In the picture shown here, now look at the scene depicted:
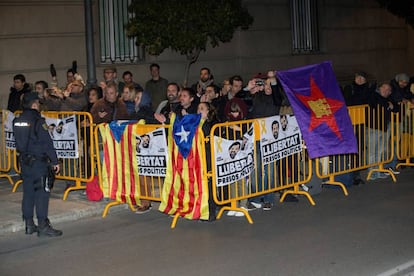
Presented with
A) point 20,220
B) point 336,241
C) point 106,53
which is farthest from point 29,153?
point 106,53

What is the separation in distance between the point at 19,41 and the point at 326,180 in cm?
732

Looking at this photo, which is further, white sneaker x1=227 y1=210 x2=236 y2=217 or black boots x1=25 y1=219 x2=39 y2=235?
white sneaker x1=227 y1=210 x2=236 y2=217

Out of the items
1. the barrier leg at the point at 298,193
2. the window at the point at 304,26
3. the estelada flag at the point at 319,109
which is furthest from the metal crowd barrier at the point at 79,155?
the window at the point at 304,26

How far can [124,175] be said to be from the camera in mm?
11031

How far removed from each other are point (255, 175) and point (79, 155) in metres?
2.81

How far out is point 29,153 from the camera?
32.1ft

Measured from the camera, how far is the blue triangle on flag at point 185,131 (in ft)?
33.2

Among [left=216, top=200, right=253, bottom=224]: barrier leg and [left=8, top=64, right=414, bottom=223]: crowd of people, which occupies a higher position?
[left=8, top=64, right=414, bottom=223]: crowd of people

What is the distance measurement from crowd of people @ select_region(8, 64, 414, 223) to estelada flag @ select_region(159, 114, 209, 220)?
217mm

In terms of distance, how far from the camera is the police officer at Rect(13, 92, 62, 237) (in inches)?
383

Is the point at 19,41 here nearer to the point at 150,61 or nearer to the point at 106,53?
the point at 106,53

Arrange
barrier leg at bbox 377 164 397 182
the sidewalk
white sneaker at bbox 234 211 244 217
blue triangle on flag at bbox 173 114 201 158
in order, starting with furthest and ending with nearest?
barrier leg at bbox 377 164 397 182 < white sneaker at bbox 234 211 244 217 < the sidewalk < blue triangle on flag at bbox 173 114 201 158

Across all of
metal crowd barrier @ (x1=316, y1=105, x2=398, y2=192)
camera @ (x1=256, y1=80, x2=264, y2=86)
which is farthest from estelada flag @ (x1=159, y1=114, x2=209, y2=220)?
metal crowd barrier @ (x1=316, y1=105, x2=398, y2=192)

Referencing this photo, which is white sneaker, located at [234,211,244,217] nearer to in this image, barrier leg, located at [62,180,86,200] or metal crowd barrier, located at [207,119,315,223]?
metal crowd barrier, located at [207,119,315,223]
